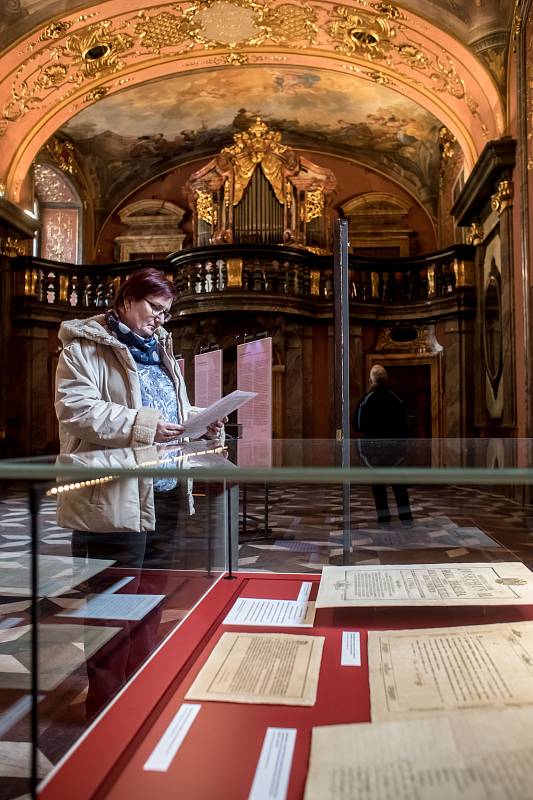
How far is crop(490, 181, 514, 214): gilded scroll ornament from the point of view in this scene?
345 inches

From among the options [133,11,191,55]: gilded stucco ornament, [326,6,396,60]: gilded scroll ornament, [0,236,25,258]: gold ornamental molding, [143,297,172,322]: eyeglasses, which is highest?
[133,11,191,55]: gilded stucco ornament

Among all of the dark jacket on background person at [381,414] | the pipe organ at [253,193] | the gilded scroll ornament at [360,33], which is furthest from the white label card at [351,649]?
the pipe organ at [253,193]

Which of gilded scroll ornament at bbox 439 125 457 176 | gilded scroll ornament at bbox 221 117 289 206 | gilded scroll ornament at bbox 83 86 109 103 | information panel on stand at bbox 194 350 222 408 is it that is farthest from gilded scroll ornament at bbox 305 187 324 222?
information panel on stand at bbox 194 350 222 408

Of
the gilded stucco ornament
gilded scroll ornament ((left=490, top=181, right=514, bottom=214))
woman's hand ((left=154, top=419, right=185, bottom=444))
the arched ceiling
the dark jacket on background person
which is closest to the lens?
woman's hand ((left=154, top=419, right=185, bottom=444))

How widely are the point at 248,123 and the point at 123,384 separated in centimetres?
1452

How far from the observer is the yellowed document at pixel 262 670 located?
1.00 meters

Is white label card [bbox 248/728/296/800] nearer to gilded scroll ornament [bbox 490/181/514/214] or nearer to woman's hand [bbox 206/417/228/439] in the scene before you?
woman's hand [bbox 206/417/228/439]

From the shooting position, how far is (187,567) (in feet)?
6.49

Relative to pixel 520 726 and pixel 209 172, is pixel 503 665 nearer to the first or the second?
pixel 520 726

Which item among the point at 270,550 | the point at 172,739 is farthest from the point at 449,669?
the point at 270,550

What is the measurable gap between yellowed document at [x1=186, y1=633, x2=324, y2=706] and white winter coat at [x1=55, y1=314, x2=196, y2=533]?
0.58 meters

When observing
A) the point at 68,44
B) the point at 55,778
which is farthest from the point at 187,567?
the point at 68,44

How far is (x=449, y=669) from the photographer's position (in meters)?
1.04

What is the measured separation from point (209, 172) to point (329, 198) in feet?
8.73
